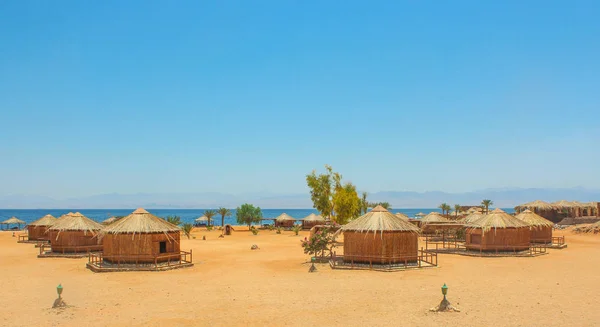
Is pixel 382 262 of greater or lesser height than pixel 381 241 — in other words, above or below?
below

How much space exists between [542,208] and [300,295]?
246 ft

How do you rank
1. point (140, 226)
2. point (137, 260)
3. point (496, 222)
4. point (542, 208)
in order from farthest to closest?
point (542, 208) < point (496, 222) < point (140, 226) < point (137, 260)

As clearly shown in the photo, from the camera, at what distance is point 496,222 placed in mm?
41906

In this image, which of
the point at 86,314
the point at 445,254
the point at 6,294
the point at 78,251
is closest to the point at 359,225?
the point at 445,254

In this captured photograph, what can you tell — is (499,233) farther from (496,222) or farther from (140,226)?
(140,226)

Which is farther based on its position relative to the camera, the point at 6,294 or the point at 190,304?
the point at 6,294

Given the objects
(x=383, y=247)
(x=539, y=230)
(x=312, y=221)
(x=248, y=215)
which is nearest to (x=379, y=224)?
(x=383, y=247)

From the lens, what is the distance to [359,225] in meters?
33.5

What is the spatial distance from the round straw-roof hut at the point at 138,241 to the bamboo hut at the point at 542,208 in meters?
69.9

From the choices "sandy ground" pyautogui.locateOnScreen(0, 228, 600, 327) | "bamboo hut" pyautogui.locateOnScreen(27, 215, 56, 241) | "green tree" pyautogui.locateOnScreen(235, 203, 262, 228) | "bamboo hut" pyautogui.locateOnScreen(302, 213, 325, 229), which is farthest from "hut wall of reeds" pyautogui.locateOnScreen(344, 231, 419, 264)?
"green tree" pyautogui.locateOnScreen(235, 203, 262, 228)

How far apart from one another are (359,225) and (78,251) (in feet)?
A: 83.3

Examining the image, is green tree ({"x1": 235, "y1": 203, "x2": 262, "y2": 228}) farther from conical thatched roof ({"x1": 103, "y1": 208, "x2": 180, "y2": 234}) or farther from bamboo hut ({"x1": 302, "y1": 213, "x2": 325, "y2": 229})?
conical thatched roof ({"x1": 103, "y1": 208, "x2": 180, "y2": 234})

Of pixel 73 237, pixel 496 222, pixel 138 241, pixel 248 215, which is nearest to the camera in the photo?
pixel 138 241

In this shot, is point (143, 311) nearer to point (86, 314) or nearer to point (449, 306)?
point (86, 314)
